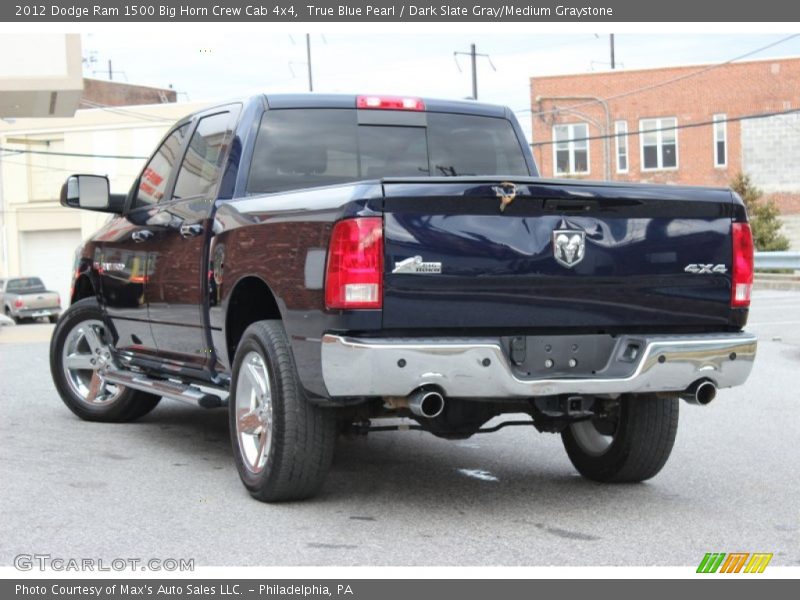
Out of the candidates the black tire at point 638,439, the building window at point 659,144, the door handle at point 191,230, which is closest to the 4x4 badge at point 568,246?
the black tire at point 638,439

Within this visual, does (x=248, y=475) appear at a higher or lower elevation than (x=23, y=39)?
lower

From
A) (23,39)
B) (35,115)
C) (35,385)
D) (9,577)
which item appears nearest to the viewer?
(9,577)

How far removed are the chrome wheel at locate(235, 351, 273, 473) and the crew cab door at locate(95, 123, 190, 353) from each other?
180 centimetres

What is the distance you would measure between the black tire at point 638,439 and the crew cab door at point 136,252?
307 cm

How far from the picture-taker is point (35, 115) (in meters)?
27.3

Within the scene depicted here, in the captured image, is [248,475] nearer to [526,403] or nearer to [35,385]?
[526,403]

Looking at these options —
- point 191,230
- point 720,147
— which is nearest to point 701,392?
point 191,230

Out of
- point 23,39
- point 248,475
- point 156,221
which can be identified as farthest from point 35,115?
point 248,475

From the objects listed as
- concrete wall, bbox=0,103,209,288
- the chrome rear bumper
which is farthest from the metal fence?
the chrome rear bumper

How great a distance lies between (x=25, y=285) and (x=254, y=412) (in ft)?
124

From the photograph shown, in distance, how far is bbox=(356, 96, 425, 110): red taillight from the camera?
770cm

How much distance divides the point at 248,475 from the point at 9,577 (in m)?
1.68

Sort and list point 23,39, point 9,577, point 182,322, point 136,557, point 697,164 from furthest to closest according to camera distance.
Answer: point 697,164, point 23,39, point 182,322, point 136,557, point 9,577

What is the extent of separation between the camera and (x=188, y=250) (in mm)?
7492
